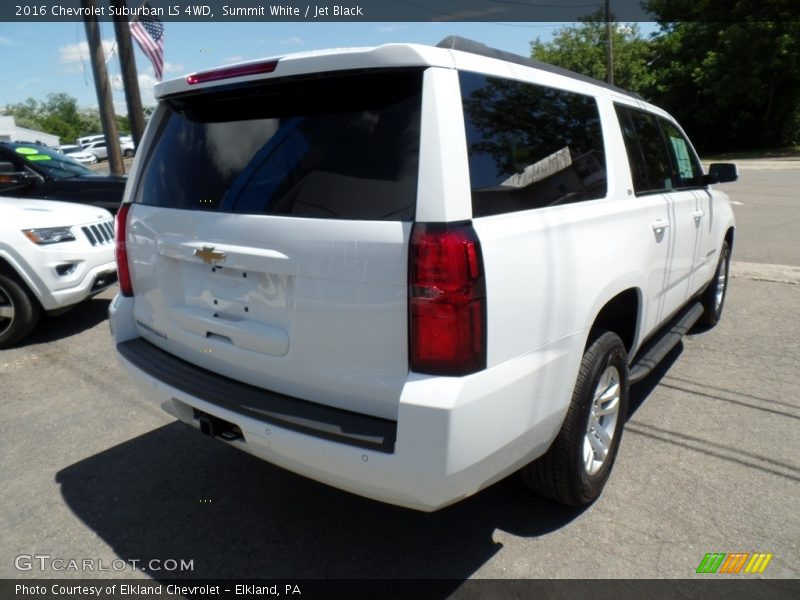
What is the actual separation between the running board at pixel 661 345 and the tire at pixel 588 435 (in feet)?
0.90

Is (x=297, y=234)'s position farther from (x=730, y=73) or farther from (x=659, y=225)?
(x=730, y=73)

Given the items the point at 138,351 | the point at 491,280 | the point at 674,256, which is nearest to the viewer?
the point at 491,280

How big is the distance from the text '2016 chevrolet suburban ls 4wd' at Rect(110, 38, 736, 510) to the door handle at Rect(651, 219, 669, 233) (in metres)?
0.34

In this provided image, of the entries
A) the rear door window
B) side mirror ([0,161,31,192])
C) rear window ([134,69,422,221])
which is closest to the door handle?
the rear door window

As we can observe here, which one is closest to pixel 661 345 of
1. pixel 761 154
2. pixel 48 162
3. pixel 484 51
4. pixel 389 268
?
pixel 484 51

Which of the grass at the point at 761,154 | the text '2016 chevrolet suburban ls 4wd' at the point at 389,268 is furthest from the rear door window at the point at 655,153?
the grass at the point at 761,154

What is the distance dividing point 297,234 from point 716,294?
4.48m

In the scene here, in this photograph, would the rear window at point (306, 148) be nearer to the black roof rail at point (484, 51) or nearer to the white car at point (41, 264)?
the black roof rail at point (484, 51)

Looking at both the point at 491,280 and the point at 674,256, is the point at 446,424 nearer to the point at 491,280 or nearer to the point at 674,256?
the point at 491,280

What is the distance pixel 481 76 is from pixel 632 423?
2419 millimetres

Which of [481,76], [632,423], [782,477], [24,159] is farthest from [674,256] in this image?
[24,159]

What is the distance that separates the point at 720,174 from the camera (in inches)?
185

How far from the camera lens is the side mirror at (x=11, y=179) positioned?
7413 mm

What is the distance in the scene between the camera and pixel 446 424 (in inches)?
76.5
